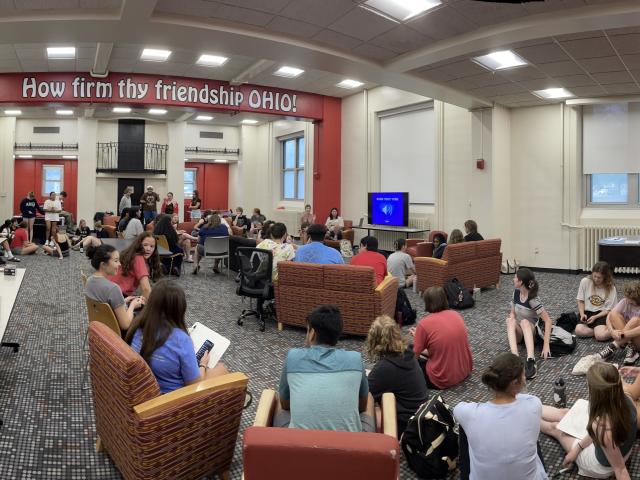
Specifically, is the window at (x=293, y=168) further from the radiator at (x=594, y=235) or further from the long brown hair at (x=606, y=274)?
the long brown hair at (x=606, y=274)

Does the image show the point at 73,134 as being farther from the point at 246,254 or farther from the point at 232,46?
the point at 246,254

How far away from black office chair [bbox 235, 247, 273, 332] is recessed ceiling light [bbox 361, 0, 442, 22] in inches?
112

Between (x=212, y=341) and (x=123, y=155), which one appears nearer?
(x=212, y=341)

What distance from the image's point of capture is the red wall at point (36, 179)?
17234 mm

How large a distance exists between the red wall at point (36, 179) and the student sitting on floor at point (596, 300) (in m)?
16.7

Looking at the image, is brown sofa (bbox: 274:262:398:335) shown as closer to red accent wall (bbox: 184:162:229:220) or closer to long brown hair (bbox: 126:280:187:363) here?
long brown hair (bbox: 126:280:187:363)

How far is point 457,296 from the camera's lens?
6191 millimetres

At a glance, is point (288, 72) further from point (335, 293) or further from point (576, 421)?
point (576, 421)

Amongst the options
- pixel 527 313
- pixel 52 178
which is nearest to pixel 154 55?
pixel 527 313

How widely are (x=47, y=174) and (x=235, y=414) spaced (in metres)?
18.2

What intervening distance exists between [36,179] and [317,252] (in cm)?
1606

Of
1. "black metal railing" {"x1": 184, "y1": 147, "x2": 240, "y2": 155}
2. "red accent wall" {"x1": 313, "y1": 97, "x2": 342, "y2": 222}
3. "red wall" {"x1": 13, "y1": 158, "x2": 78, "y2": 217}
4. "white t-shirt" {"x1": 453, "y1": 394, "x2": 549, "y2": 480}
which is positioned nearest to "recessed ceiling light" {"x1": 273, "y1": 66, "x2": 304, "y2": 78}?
"red accent wall" {"x1": 313, "y1": 97, "x2": 342, "y2": 222}

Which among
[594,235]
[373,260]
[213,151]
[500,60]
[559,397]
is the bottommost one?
[559,397]

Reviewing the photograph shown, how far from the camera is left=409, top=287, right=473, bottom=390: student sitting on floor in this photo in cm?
350
